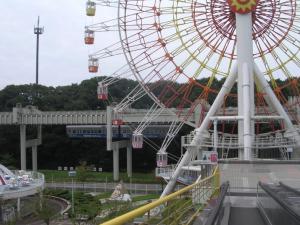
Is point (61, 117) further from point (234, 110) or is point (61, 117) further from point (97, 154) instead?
point (234, 110)

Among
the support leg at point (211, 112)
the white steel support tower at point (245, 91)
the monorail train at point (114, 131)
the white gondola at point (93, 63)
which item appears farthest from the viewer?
the monorail train at point (114, 131)

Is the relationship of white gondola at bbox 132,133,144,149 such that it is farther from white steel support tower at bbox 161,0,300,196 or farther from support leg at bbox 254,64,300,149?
support leg at bbox 254,64,300,149

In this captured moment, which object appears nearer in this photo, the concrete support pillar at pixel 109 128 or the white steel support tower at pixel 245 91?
the white steel support tower at pixel 245 91

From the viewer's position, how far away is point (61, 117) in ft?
213

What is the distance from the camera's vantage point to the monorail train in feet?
215

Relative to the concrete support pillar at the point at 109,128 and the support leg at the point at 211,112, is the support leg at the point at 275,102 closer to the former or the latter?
the support leg at the point at 211,112

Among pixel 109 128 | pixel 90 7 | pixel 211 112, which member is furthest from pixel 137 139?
pixel 109 128

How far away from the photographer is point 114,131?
219 ft

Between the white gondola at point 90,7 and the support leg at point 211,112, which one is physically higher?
the white gondola at point 90,7

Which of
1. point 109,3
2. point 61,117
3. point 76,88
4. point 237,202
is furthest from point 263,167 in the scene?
point 76,88

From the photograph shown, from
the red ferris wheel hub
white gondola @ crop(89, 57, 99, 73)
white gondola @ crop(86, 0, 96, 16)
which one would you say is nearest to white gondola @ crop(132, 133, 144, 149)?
white gondola @ crop(89, 57, 99, 73)

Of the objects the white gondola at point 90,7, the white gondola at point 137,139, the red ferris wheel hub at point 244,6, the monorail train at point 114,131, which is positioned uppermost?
the white gondola at point 90,7

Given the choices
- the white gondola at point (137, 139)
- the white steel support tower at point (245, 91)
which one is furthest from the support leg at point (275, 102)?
the white gondola at point (137, 139)

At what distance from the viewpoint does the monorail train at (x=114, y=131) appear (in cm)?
6544
